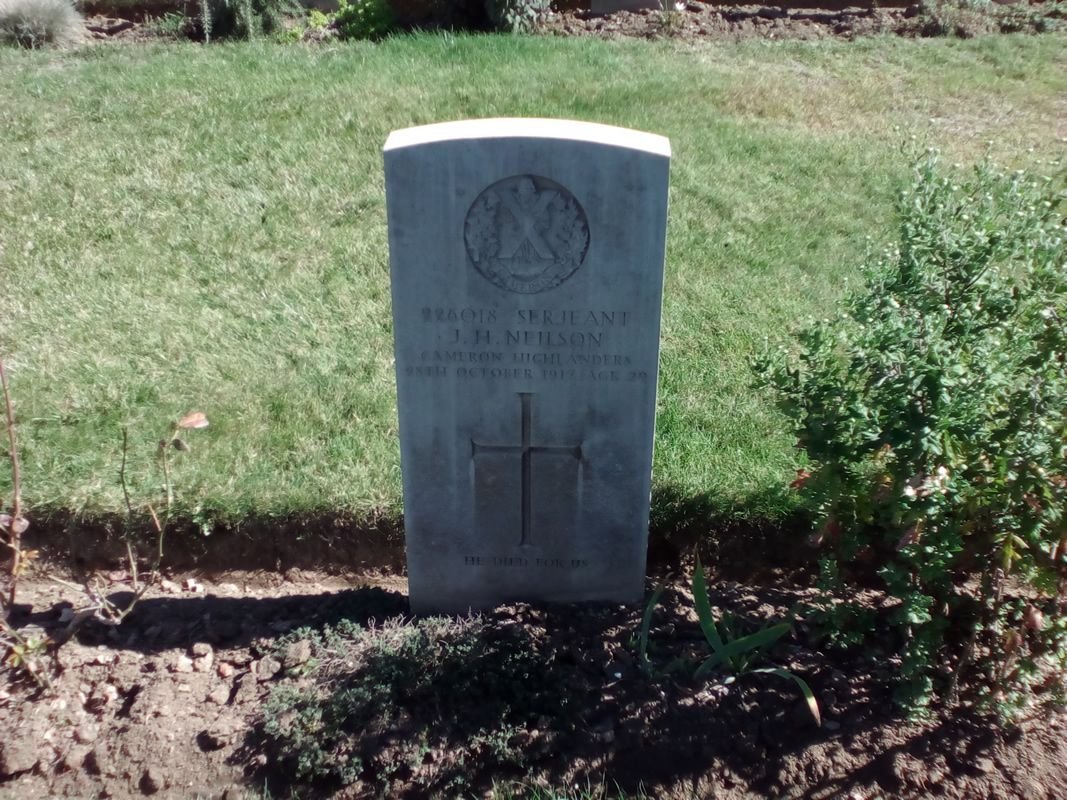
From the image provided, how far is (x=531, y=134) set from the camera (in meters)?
3.04

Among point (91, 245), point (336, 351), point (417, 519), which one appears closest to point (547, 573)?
point (417, 519)

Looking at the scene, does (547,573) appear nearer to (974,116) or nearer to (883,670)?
(883,670)

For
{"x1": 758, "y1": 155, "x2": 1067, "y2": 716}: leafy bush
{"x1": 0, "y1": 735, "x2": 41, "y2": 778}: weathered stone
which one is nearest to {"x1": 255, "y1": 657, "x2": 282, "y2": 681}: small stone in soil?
{"x1": 0, "y1": 735, "x2": 41, "y2": 778}: weathered stone

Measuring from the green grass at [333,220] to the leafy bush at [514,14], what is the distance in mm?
664

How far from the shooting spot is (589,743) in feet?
10.3

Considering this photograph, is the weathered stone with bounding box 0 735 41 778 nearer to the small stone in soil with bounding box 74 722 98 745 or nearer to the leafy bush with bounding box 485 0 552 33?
the small stone in soil with bounding box 74 722 98 745

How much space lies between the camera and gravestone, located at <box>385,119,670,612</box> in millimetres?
3074

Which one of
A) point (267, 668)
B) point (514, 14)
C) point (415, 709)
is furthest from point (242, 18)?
point (415, 709)

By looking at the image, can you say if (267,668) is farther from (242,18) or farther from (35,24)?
(35,24)

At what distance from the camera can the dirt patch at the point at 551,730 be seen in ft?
10.0

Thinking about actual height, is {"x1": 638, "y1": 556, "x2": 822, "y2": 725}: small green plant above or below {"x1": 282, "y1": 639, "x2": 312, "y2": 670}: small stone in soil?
above

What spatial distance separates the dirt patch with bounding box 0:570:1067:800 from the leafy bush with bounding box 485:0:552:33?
24.8 ft

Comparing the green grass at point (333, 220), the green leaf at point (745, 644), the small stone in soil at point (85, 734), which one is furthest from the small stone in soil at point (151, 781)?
the green leaf at point (745, 644)

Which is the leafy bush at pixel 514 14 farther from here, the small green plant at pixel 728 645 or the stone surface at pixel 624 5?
the small green plant at pixel 728 645
